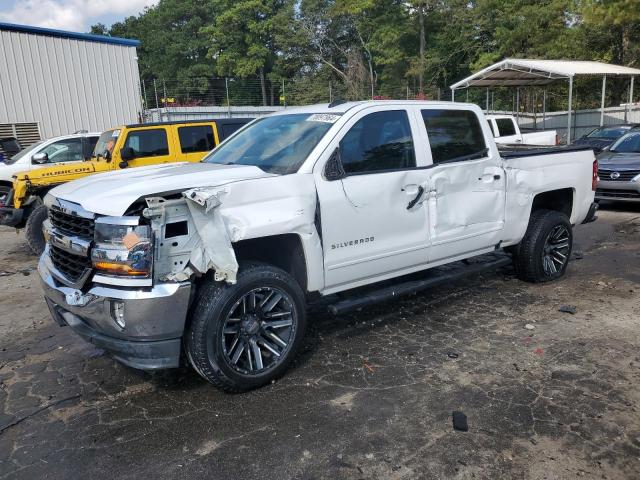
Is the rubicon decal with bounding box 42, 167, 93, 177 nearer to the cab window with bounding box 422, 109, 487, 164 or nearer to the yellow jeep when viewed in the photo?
the yellow jeep

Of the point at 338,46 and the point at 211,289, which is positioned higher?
the point at 338,46

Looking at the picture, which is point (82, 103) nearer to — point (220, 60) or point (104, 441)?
point (104, 441)

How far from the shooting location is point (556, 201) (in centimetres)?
615

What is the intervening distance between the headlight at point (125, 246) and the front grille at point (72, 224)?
0.60 feet

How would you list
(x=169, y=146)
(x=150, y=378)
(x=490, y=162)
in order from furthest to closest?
1. (x=169, y=146)
2. (x=490, y=162)
3. (x=150, y=378)

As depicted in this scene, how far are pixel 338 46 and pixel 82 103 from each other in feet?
92.0

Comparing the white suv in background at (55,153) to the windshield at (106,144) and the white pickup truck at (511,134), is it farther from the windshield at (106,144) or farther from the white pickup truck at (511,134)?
the white pickup truck at (511,134)

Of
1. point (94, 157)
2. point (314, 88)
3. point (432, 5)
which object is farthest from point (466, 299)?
point (432, 5)

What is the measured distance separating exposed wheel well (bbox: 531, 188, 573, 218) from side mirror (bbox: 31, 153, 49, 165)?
8.82 m

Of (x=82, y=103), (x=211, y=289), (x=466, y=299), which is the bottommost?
(x=466, y=299)

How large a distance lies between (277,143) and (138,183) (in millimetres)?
1269

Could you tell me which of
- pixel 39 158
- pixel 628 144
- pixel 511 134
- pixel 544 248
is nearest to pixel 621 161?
pixel 628 144

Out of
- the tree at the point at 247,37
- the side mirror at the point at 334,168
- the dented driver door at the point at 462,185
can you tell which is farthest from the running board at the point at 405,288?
the tree at the point at 247,37

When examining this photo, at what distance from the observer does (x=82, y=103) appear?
18719 millimetres
